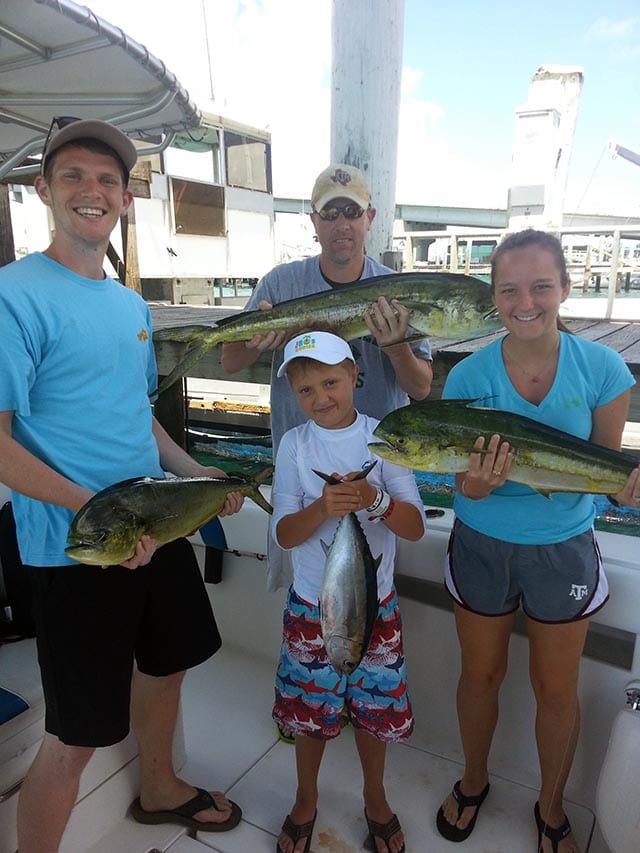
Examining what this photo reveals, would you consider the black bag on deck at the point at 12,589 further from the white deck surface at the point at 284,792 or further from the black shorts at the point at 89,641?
the white deck surface at the point at 284,792

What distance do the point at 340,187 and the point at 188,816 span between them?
2.43 meters

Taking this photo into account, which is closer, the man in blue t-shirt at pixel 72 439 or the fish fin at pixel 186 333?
the man in blue t-shirt at pixel 72 439

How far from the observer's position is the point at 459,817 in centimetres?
216

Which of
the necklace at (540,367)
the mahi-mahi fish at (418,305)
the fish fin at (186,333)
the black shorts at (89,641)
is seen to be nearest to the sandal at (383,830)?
the black shorts at (89,641)

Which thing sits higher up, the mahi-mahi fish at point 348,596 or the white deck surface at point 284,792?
the mahi-mahi fish at point 348,596

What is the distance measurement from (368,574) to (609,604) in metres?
1.07

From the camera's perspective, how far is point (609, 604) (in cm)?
214

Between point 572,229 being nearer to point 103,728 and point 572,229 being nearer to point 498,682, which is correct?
point 498,682

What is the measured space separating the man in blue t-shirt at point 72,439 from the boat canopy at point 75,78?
2.44 meters

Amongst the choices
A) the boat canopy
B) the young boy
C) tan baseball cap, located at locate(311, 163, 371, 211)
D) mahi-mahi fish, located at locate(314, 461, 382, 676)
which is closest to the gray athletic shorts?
the young boy

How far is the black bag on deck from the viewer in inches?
85.1

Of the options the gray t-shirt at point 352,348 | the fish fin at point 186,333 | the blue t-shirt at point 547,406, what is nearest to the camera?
the blue t-shirt at point 547,406

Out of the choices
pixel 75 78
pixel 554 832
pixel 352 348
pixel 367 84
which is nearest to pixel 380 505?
pixel 352 348

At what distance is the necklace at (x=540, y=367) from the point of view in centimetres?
180
